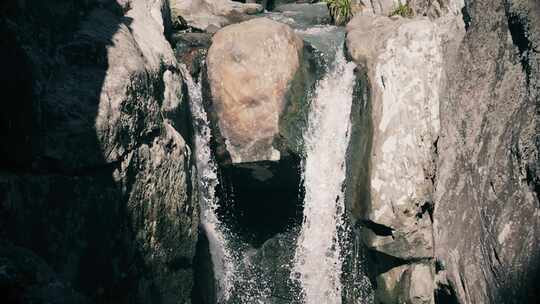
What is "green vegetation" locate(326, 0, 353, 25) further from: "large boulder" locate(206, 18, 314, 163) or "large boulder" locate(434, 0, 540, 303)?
"large boulder" locate(434, 0, 540, 303)

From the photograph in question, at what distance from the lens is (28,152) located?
16.5 ft

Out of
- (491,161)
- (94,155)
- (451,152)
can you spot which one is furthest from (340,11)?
(94,155)

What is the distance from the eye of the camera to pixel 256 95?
9.51 metres

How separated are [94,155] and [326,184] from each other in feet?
16.5

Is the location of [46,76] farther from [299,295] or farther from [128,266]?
[299,295]

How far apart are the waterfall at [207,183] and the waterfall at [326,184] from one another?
1.56 meters

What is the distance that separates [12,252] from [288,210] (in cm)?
749

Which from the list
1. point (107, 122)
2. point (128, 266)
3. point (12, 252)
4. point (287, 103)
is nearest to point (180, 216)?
point (128, 266)

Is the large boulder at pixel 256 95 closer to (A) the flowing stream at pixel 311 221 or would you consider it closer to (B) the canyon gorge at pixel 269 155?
(B) the canyon gorge at pixel 269 155

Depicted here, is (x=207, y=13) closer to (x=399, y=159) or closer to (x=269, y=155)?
(x=269, y=155)

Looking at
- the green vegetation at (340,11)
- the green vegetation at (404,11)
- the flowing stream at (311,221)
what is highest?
the green vegetation at (340,11)

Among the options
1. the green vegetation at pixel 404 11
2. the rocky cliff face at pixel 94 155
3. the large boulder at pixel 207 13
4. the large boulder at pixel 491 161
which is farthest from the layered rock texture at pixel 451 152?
the large boulder at pixel 207 13

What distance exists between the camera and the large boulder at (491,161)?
555 centimetres

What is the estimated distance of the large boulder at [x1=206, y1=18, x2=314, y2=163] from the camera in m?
9.48
